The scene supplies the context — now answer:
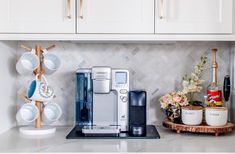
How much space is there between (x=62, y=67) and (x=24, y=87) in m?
0.26

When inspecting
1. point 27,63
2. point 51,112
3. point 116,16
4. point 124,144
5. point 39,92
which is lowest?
point 124,144

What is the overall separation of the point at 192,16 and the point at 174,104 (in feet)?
1.57

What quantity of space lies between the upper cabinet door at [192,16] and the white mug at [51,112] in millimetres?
693

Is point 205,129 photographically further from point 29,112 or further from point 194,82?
point 29,112

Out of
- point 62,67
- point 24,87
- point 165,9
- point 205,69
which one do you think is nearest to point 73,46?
point 62,67

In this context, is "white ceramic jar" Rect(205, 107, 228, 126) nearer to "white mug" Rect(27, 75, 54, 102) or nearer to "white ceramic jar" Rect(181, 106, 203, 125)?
"white ceramic jar" Rect(181, 106, 203, 125)

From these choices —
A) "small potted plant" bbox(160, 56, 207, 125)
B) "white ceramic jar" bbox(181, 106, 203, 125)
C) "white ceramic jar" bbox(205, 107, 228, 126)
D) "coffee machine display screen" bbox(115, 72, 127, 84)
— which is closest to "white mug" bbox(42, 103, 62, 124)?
"coffee machine display screen" bbox(115, 72, 127, 84)

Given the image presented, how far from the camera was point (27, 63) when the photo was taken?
6.72 ft

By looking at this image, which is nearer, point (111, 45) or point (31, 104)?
point (31, 104)

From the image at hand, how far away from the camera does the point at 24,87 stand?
2.27 m

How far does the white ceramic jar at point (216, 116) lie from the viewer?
6.25 ft

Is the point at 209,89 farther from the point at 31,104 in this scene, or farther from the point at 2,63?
the point at 2,63

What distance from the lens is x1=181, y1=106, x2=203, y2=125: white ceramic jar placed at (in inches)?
76.2

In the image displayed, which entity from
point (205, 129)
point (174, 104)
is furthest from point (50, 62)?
point (205, 129)
